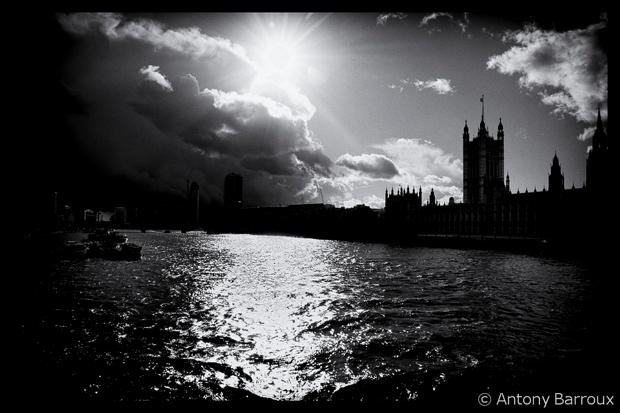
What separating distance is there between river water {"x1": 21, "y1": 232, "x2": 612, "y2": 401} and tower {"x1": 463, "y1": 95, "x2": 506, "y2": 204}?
120 meters

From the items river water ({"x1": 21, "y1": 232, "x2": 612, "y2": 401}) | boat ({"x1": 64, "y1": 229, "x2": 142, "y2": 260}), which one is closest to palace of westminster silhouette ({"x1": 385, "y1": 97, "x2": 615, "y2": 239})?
river water ({"x1": 21, "y1": 232, "x2": 612, "y2": 401})

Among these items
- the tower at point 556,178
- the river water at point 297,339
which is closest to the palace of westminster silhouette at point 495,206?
the tower at point 556,178

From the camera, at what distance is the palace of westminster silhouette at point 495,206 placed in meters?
82.8

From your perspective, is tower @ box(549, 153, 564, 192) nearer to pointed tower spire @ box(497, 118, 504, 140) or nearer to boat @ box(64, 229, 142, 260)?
pointed tower spire @ box(497, 118, 504, 140)

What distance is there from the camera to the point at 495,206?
355 ft

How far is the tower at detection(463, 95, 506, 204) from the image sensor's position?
13012 centimetres

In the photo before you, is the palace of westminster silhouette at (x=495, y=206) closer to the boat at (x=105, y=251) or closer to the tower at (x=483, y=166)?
the tower at (x=483, y=166)

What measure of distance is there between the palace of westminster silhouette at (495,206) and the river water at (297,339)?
62.6 metres

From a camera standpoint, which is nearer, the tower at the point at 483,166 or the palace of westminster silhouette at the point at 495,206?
the palace of westminster silhouette at the point at 495,206

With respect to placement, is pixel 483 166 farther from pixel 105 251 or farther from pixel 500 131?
pixel 105 251

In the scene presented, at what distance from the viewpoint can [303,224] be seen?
189375mm

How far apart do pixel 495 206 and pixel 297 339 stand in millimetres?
116294

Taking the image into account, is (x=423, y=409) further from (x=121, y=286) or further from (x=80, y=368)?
(x=121, y=286)

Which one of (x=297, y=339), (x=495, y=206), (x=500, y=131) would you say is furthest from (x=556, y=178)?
(x=297, y=339)
